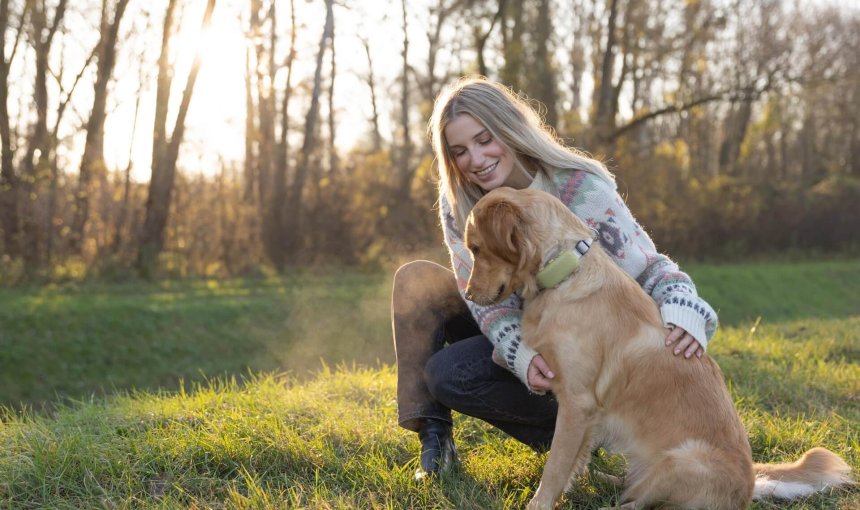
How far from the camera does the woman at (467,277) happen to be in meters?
3.33

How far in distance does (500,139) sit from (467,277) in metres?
0.70

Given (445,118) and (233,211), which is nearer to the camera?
(445,118)

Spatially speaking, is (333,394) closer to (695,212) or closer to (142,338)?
(142,338)

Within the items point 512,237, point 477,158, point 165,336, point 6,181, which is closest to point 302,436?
point 512,237

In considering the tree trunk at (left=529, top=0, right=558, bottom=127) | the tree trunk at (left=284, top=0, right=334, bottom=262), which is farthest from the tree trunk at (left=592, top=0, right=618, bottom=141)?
the tree trunk at (left=284, top=0, right=334, bottom=262)

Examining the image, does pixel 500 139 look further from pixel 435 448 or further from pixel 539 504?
pixel 539 504

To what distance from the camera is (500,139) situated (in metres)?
3.62

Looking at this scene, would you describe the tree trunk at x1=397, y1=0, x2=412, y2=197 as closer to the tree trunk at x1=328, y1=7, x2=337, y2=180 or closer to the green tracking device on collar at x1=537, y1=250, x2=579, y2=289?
the tree trunk at x1=328, y1=7, x2=337, y2=180

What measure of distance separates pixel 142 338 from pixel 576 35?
1704 centimetres

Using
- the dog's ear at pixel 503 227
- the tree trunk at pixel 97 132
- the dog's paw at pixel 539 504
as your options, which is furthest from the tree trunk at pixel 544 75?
the dog's paw at pixel 539 504

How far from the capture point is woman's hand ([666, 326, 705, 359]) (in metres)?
2.92

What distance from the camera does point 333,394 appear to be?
4.68 meters

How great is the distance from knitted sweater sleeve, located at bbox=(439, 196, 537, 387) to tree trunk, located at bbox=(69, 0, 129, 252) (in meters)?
11.4

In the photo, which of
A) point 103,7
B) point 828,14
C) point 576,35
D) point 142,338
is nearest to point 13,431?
point 142,338
